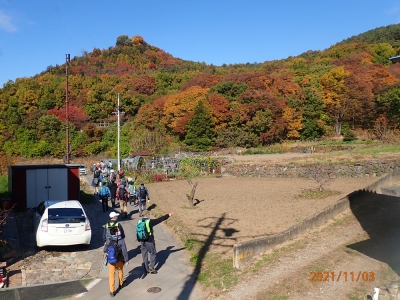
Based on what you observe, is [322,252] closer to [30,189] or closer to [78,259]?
[78,259]

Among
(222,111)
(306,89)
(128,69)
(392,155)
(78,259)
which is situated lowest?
(78,259)

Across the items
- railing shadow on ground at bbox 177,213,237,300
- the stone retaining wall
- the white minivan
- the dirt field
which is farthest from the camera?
the stone retaining wall

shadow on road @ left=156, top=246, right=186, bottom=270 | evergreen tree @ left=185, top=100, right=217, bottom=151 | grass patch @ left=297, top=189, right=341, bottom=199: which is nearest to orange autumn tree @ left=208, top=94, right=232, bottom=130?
evergreen tree @ left=185, top=100, right=217, bottom=151

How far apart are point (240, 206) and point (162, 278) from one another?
853cm

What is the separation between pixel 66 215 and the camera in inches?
395

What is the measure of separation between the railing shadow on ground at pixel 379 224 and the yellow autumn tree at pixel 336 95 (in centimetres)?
3928

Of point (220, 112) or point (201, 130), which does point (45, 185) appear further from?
point (220, 112)

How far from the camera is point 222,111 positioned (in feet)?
159

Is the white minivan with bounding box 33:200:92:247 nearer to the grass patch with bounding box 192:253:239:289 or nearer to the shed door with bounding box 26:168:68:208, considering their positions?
the grass patch with bounding box 192:253:239:289

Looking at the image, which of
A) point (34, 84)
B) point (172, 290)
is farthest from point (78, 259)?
point (34, 84)

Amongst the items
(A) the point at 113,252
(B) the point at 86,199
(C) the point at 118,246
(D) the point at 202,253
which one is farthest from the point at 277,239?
(B) the point at 86,199

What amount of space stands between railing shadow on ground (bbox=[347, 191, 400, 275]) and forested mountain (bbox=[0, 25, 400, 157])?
31790 millimetres

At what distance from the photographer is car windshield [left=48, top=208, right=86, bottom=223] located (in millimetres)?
9773

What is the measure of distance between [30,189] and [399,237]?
14523 millimetres
